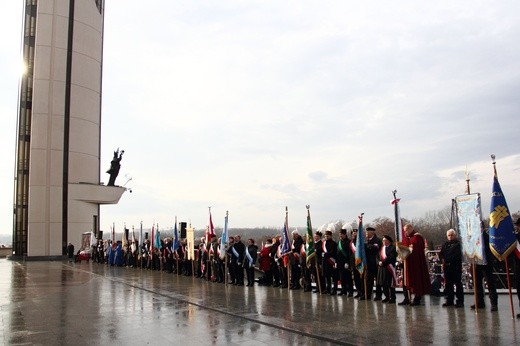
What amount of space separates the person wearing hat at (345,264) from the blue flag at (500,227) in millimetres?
4244

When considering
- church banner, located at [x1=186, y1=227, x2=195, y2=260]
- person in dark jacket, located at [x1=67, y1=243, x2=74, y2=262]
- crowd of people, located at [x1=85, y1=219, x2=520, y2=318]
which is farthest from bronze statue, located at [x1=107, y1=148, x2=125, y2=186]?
church banner, located at [x1=186, y1=227, x2=195, y2=260]

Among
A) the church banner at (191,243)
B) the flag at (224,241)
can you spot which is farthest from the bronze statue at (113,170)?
the flag at (224,241)

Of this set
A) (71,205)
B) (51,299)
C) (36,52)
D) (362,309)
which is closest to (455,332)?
(362,309)

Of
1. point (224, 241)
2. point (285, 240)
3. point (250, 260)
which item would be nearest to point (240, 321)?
point (285, 240)

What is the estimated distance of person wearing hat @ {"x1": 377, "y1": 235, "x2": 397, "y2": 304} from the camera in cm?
1174

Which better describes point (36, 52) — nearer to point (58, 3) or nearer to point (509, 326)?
point (58, 3)

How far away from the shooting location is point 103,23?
50906mm

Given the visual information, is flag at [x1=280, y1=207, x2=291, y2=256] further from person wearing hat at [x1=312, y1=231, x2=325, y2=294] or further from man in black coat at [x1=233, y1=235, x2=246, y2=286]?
man in black coat at [x1=233, y1=235, x2=246, y2=286]

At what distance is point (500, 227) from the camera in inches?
376

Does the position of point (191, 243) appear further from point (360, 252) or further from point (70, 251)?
point (70, 251)

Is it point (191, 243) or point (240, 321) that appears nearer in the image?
point (240, 321)

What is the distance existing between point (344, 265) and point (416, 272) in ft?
8.29

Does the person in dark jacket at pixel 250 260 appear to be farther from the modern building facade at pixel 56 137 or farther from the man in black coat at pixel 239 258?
the modern building facade at pixel 56 137

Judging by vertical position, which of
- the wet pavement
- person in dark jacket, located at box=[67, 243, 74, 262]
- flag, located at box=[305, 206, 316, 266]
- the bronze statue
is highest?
the bronze statue
